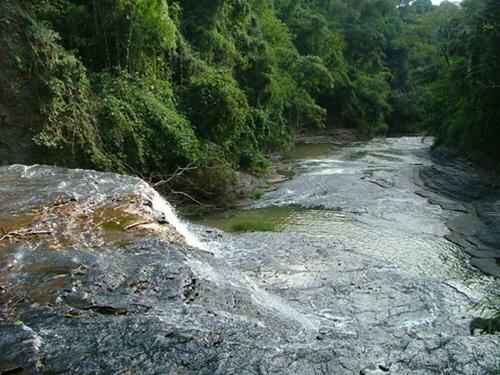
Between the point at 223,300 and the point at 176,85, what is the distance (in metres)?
13.3

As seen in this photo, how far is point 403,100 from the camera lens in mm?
43750

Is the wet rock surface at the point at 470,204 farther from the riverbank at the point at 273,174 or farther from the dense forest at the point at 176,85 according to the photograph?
the riverbank at the point at 273,174

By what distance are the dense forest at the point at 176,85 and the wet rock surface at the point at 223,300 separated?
2.74 metres

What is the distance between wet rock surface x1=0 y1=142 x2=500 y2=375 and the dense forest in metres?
2.74

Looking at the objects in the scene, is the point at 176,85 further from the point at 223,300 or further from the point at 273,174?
the point at 223,300

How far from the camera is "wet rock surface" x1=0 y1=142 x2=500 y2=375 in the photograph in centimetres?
430

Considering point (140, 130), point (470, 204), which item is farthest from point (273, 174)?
point (140, 130)

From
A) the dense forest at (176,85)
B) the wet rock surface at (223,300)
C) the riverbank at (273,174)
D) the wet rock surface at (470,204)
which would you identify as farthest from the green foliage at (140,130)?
the wet rock surface at (470,204)

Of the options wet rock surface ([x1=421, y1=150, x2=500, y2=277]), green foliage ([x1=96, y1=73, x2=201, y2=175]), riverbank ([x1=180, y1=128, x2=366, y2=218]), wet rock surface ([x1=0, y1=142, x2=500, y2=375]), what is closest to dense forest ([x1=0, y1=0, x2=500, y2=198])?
green foliage ([x1=96, y1=73, x2=201, y2=175])

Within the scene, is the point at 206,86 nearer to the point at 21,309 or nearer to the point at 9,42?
the point at 9,42

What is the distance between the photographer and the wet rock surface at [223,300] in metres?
4.30

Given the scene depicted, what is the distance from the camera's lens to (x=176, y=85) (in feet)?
58.2

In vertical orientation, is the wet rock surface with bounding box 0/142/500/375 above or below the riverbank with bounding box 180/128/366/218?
above

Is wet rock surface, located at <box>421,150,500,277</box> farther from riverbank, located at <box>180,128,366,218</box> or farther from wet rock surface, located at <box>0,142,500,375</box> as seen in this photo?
riverbank, located at <box>180,128,366,218</box>
